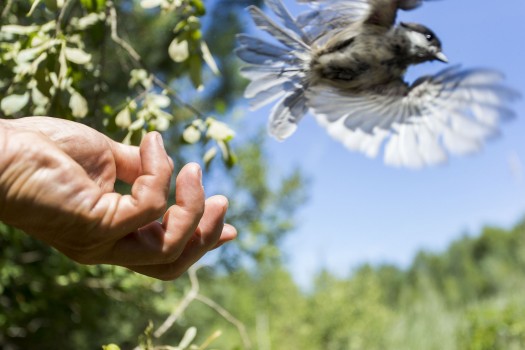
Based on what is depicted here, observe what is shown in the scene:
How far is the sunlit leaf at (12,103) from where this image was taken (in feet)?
4.42

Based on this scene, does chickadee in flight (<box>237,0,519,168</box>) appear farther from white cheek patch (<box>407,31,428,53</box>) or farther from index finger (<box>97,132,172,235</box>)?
index finger (<box>97,132,172,235</box>)

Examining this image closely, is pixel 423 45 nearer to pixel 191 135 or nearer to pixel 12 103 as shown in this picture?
pixel 191 135

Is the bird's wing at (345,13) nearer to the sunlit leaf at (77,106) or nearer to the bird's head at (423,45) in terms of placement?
the bird's head at (423,45)

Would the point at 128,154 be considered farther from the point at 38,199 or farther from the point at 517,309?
the point at 517,309

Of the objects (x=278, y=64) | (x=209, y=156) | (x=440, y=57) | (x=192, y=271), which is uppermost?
(x=440, y=57)

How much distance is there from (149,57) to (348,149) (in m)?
3.17

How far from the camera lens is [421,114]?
4.60ft

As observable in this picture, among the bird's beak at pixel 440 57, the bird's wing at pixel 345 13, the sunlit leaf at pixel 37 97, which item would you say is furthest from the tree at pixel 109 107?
the bird's beak at pixel 440 57

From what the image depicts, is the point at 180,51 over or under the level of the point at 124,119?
over

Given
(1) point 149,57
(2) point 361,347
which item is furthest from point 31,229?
(2) point 361,347

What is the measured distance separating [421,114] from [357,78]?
160 millimetres

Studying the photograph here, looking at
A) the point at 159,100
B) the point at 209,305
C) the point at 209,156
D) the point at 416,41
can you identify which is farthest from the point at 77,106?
the point at 416,41

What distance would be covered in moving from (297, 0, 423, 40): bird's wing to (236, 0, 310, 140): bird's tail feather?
4 centimetres

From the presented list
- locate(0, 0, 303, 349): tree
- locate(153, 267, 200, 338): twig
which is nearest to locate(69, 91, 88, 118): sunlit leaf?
locate(0, 0, 303, 349): tree
